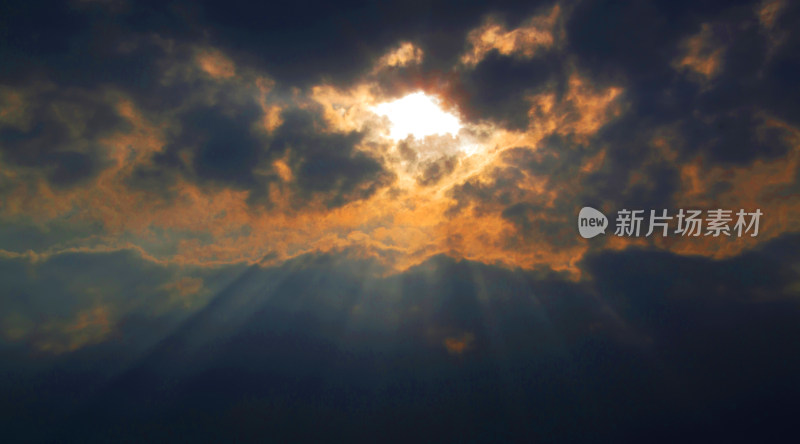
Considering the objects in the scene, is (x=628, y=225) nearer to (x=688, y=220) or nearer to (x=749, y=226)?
(x=688, y=220)

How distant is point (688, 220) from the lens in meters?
22.0

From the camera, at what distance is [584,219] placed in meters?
24.8

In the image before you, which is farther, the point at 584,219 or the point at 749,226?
the point at 584,219

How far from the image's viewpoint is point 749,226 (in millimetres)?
21281

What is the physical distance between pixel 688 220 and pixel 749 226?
4114mm

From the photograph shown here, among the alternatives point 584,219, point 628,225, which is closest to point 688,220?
point 628,225

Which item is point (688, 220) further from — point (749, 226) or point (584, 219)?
point (584, 219)

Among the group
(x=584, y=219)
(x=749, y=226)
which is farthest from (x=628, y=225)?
(x=749, y=226)

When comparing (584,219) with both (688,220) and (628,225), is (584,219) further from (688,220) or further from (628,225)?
(688,220)

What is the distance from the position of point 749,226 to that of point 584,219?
11.2 meters

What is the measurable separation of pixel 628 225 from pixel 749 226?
8143 mm

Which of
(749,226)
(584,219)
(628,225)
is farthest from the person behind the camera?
(584,219)

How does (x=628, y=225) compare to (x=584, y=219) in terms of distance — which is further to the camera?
(x=584, y=219)

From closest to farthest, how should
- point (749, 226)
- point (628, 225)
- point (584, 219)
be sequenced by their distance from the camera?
1. point (749, 226)
2. point (628, 225)
3. point (584, 219)
